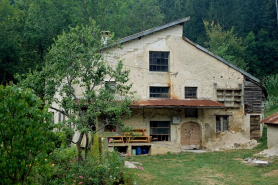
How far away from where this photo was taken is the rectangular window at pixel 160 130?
21.8 metres

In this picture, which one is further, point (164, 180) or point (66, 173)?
point (164, 180)

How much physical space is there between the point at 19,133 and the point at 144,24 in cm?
4408

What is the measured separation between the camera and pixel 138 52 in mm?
21859

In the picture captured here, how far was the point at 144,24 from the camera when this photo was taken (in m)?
50.2

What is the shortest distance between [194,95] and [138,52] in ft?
15.3

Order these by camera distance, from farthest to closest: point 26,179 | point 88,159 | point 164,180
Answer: point 164,180, point 88,159, point 26,179

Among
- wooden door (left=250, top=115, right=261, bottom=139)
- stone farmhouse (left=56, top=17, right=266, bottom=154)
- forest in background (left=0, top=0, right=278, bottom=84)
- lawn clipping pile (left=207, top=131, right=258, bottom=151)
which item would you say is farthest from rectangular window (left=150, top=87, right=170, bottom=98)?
forest in background (left=0, top=0, right=278, bottom=84)

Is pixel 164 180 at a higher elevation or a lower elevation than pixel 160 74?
lower

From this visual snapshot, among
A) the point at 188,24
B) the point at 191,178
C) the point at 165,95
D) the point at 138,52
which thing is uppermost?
the point at 188,24

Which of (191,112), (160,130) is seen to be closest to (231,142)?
(191,112)

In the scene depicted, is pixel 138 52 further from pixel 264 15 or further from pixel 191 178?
pixel 264 15

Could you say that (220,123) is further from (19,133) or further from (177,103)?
(19,133)

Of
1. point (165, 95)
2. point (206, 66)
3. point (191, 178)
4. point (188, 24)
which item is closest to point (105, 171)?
point (191, 178)

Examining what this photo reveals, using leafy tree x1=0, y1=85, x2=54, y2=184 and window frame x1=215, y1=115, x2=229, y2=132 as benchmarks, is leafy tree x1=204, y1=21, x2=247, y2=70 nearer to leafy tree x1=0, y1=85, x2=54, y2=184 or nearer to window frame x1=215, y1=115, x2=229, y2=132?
window frame x1=215, y1=115, x2=229, y2=132
